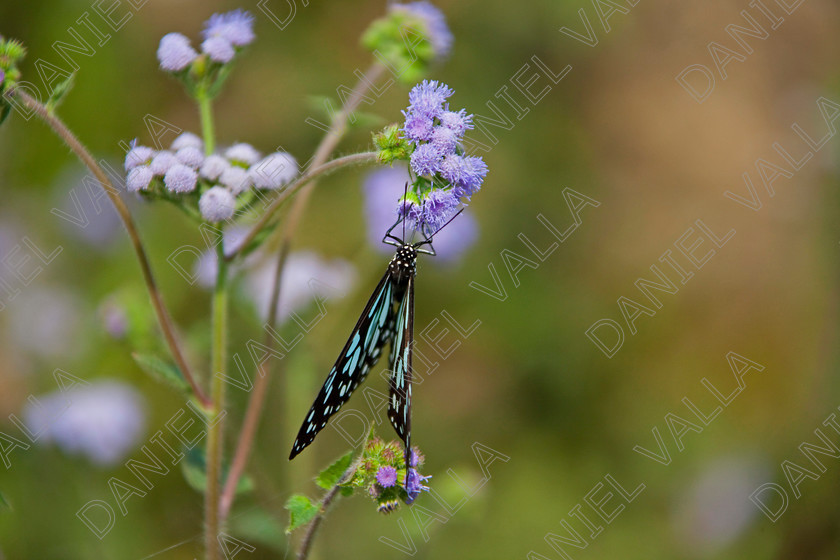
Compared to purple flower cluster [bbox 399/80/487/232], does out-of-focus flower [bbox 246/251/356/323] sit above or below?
below

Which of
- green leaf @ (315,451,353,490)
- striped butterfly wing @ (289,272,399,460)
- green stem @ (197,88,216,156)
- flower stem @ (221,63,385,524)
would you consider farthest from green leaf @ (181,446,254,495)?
green stem @ (197,88,216,156)

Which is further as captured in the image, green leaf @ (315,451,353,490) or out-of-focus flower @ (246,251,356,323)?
out-of-focus flower @ (246,251,356,323)

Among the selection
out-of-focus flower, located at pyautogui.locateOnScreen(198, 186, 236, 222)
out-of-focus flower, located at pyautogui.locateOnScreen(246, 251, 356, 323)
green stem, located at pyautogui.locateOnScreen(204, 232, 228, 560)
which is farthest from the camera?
out-of-focus flower, located at pyautogui.locateOnScreen(246, 251, 356, 323)

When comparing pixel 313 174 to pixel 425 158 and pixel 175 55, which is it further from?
pixel 175 55

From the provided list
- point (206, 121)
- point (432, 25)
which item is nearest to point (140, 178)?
point (206, 121)

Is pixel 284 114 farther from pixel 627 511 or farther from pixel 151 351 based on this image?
pixel 627 511

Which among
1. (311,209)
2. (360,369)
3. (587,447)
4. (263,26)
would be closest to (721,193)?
(587,447)

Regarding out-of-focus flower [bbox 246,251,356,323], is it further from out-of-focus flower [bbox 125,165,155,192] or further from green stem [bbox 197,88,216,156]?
out-of-focus flower [bbox 125,165,155,192]

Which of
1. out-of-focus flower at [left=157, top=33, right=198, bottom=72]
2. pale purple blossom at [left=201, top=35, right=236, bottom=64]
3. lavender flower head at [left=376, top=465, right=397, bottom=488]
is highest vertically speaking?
pale purple blossom at [left=201, top=35, right=236, bottom=64]

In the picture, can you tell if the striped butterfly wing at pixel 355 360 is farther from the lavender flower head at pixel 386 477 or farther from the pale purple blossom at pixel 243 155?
the pale purple blossom at pixel 243 155
